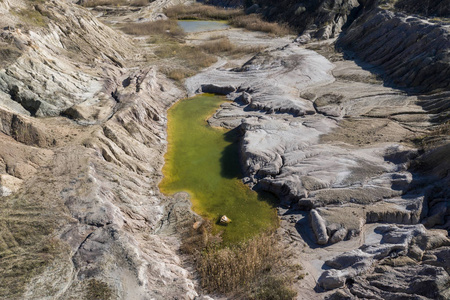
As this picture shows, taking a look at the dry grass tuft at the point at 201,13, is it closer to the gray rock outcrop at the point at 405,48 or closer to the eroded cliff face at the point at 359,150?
→ the gray rock outcrop at the point at 405,48

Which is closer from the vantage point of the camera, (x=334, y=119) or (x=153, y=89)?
(x=334, y=119)

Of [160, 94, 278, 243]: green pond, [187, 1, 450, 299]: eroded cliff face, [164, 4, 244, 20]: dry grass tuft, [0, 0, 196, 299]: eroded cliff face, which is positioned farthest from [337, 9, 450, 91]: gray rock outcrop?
[164, 4, 244, 20]: dry grass tuft

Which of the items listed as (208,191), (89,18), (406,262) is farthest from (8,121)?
(89,18)

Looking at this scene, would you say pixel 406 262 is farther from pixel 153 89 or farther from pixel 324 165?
pixel 153 89

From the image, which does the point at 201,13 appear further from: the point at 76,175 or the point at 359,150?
the point at 76,175

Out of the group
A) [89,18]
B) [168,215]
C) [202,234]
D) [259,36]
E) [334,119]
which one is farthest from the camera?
[259,36]

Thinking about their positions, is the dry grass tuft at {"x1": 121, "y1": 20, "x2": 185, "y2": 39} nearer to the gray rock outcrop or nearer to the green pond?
the green pond
